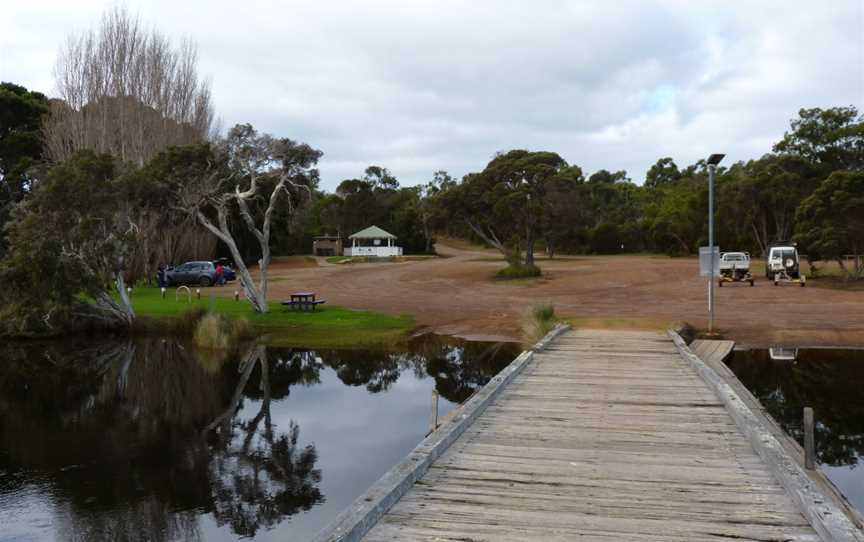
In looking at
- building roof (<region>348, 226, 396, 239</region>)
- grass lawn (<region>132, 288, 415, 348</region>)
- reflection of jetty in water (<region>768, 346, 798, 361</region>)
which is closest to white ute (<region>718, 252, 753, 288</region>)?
reflection of jetty in water (<region>768, 346, 798, 361</region>)

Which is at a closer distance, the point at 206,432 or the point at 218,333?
the point at 206,432

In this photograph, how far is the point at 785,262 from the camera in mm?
37812

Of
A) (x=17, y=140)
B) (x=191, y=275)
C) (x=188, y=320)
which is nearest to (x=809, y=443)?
(x=188, y=320)

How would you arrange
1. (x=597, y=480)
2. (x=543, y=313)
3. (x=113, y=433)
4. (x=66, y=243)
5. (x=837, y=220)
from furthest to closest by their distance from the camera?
(x=837, y=220) → (x=66, y=243) → (x=543, y=313) → (x=113, y=433) → (x=597, y=480)

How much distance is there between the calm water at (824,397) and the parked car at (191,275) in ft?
103

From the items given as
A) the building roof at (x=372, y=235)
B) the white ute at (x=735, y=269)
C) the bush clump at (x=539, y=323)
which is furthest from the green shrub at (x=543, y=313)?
the building roof at (x=372, y=235)

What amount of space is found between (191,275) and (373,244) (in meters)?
35.3

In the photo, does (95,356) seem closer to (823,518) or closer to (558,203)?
(823,518)

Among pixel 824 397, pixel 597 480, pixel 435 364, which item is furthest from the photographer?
pixel 435 364

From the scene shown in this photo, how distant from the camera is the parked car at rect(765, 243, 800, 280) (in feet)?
123

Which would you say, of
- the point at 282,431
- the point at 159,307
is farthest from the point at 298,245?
the point at 282,431

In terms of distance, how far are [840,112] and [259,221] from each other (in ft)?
142

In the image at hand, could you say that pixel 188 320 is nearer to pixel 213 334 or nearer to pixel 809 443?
pixel 213 334

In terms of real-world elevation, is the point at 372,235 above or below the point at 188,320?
above
